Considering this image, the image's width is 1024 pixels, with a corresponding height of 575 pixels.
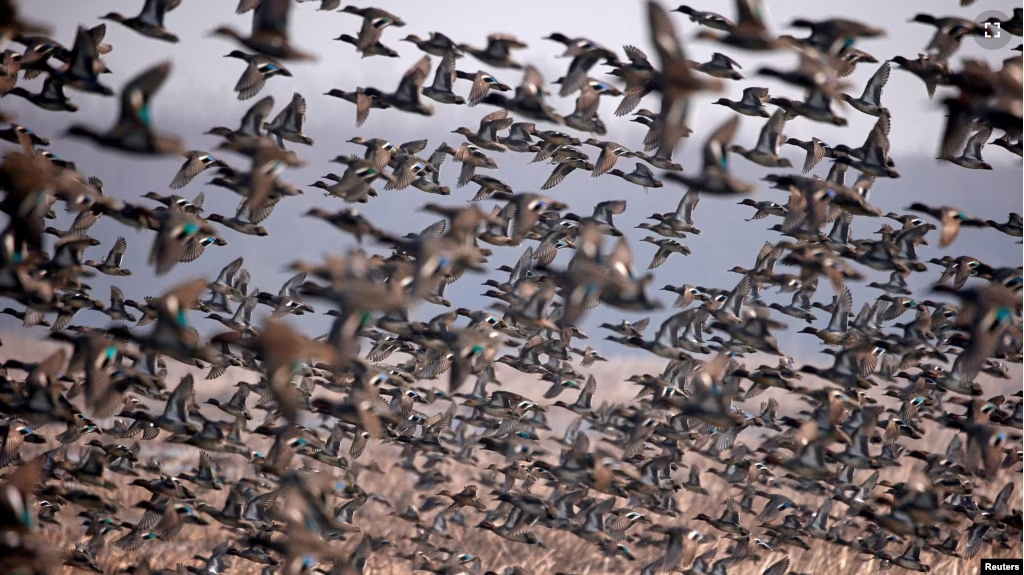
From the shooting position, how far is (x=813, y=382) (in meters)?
37.2

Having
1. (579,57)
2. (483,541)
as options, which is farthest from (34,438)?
(483,541)

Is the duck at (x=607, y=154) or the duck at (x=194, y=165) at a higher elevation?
the duck at (x=607, y=154)

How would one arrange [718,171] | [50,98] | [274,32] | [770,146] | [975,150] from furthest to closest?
[975,150] < [770,146] < [50,98] < [718,171] < [274,32]

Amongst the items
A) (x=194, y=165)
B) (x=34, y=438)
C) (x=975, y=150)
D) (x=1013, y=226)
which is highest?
(x=975, y=150)

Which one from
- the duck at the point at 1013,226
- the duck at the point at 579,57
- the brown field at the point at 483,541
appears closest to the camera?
the duck at the point at 579,57

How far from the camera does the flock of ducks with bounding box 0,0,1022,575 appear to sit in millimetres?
9898

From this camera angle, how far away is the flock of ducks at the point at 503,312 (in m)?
9.90

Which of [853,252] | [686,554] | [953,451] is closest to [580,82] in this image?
[853,252]

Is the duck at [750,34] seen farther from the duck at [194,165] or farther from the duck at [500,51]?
the duck at [194,165]

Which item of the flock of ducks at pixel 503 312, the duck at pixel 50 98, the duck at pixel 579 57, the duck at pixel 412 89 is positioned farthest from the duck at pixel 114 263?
the duck at pixel 579 57

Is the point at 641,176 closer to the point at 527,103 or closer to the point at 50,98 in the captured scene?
the point at 527,103

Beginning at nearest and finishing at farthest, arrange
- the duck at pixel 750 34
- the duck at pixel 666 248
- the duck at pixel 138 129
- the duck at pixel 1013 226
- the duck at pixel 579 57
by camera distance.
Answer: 1. the duck at pixel 138 129
2. the duck at pixel 750 34
3. the duck at pixel 579 57
4. the duck at pixel 1013 226
5. the duck at pixel 666 248

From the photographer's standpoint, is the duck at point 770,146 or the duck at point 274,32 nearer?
the duck at point 274,32

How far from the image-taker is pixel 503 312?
14008mm
